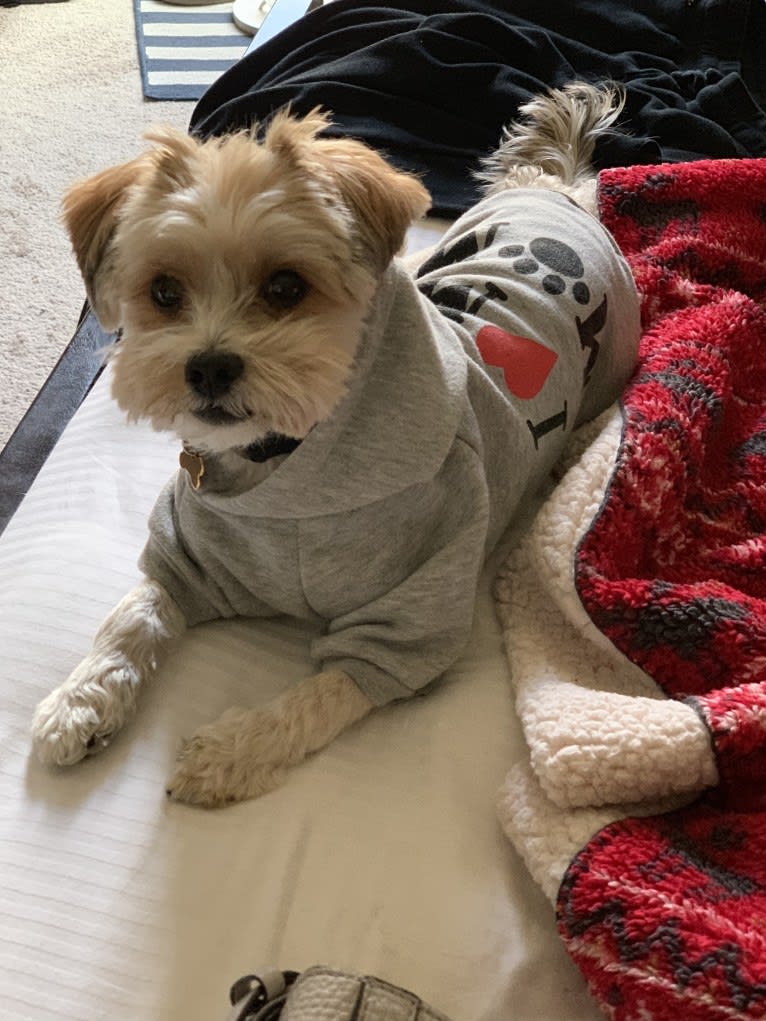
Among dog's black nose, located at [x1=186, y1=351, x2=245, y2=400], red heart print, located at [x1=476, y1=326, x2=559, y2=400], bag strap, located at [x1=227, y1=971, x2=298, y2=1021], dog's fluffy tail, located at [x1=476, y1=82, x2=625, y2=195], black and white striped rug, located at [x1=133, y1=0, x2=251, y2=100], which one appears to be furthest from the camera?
black and white striped rug, located at [x1=133, y1=0, x2=251, y2=100]

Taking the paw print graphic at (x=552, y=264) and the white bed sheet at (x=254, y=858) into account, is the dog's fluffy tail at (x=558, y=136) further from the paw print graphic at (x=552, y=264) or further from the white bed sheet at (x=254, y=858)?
the white bed sheet at (x=254, y=858)

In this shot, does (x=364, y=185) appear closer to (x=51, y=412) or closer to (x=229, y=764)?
(x=229, y=764)

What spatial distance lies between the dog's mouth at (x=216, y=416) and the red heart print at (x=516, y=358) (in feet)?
1.56

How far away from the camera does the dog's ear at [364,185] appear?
1205 mm

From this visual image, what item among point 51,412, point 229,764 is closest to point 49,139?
point 51,412

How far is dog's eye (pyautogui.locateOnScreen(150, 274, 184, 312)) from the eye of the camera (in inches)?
48.5

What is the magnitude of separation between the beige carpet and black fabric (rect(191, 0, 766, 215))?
76 cm

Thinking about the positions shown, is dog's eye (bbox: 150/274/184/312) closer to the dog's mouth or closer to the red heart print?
the dog's mouth

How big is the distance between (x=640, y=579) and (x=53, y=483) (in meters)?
1.00

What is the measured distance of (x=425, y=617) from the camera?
134 centimetres

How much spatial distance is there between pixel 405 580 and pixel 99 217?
62cm

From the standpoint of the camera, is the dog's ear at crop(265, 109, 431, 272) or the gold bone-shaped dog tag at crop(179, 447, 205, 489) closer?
the dog's ear at crop(265, 109, 431, 272)

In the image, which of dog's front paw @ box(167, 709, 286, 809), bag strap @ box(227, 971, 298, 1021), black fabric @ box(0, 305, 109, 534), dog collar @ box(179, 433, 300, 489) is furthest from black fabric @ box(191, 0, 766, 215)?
bag strap @ box(227, 971, 298, 1021)

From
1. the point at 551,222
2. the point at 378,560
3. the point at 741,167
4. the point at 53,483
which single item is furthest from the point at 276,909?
the point at 741,167
